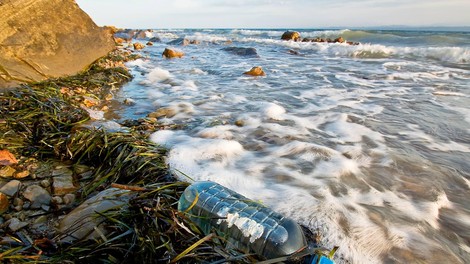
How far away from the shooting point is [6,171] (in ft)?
6.82

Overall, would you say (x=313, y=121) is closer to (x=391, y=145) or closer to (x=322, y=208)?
(x=391, y=145)

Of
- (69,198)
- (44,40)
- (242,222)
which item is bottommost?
(69,198)

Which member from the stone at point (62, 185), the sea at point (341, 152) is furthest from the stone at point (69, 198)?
the sea at point (341, 152)

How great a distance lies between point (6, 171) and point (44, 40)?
136 inches

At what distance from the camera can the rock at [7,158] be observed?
2.14 meters

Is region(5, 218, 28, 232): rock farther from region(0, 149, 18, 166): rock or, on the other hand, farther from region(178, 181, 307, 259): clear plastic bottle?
region(178, 181, 307, 259): clear plastic bottle

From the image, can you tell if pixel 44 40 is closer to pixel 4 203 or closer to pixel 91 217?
pixel 4 203

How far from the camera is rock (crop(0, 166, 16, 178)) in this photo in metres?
2.05

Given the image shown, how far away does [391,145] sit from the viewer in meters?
3.05

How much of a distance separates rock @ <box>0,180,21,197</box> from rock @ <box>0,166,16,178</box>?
134 mm

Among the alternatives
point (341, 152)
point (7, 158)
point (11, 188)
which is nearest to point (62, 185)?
point (11, 188)

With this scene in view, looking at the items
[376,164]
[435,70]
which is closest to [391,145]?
[376,164]

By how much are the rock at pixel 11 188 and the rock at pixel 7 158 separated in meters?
0.27

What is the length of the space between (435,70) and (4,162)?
30.3 feet
